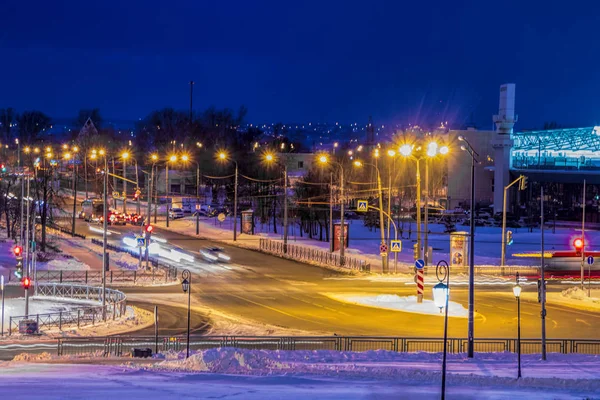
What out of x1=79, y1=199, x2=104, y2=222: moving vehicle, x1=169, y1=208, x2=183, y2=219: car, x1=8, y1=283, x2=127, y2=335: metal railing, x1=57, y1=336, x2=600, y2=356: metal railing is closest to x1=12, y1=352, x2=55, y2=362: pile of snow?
x1=57, y1=336, x2=600, y2=356: metal railing

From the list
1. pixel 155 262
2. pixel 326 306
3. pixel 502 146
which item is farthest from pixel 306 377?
pixel 502 146

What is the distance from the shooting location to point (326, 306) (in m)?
36.5

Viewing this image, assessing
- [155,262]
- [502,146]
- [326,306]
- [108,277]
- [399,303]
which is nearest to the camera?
[326,306]

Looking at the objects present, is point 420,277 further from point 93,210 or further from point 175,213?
point 93,210

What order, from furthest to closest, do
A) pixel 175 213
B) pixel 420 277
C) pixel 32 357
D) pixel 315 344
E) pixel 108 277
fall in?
1. pixel 175 213
2. pixel 108 277
3. pixel 420 277
4. pixel 315 344
5. pixel 32 357

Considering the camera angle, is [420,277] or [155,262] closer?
[420,277]

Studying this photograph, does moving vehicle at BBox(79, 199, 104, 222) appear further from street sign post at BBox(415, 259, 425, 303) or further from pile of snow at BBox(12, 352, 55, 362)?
pile of snow at BBox(12, 352, 55, 362)

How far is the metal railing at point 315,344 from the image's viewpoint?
86.4 feet

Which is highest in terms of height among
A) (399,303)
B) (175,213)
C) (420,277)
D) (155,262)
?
(175,213)

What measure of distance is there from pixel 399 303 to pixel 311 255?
19800 mm

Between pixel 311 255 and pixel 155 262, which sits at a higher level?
pixel 311 255

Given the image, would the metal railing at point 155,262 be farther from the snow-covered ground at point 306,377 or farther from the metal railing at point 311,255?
the snow-covered ground at point 306,377

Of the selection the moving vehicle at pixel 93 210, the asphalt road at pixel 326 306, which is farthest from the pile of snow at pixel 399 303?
the moving vehicle at pixel 93 210

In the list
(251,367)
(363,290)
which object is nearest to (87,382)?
(251,367)
